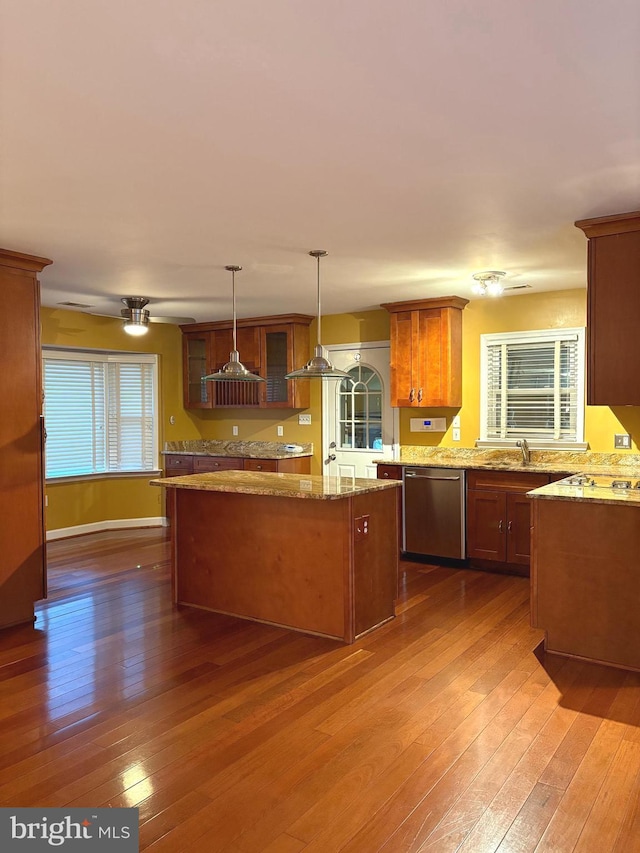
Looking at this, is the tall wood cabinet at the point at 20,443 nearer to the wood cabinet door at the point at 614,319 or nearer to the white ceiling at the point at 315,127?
the white ceiling at the point at 315,127

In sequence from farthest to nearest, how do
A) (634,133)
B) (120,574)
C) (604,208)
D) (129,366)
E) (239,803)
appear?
(129,366), (120,574), (604,208), (634,133), (239,803)

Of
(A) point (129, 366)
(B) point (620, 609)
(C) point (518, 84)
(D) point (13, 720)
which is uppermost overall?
(C) point (518, 84)

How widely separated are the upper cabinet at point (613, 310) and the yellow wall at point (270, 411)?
1898 millimetres

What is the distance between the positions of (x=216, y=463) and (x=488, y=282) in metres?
3.64

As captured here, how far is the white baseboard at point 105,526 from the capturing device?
6949mm

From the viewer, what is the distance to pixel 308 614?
4.11 meters

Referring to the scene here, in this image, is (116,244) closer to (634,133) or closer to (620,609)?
(634,133)

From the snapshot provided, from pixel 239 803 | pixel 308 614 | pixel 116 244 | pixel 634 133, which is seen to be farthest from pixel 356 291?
pixel 239 803

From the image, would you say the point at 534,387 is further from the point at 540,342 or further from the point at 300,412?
the point at 300,412

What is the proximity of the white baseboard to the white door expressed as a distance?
6.95 feet

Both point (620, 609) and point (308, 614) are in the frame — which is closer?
point (620, 609)

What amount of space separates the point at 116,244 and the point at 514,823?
369cm

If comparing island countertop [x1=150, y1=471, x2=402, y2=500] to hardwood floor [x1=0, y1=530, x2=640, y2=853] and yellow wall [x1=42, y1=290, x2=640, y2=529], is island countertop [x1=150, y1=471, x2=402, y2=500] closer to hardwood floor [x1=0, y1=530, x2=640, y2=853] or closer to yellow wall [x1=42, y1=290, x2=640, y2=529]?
hardwood floor [x1=0, y1=530, x2=640, y2=853]

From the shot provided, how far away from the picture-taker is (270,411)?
7.66 m
